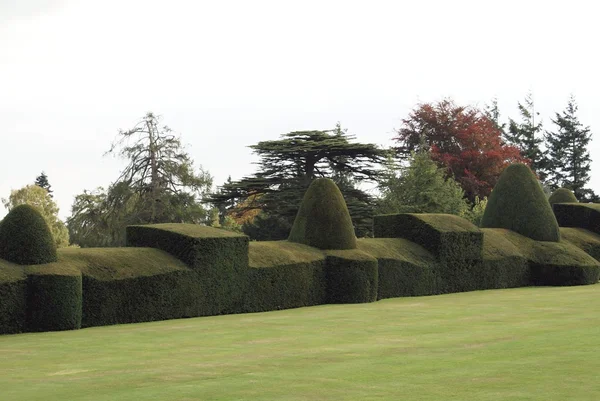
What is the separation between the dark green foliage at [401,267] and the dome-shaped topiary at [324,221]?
85 centimetres

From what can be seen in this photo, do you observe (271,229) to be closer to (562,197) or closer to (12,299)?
(562,197)

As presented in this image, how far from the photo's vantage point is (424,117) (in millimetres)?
58531

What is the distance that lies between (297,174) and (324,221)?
80.4 feet

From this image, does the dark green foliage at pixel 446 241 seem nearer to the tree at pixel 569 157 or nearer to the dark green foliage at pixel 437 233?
the dark green foliage at pixel 437 233

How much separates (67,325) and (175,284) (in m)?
2.92

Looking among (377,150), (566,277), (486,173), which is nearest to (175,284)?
(566,277)

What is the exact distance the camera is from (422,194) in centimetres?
4491

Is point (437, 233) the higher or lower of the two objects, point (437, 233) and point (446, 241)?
the higher

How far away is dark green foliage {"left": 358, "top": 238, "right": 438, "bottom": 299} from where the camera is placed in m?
24.5

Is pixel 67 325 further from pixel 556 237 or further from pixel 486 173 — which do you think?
pixel 486 173

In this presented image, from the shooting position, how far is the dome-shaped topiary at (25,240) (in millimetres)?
17281

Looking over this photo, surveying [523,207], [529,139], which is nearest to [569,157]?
[529,139]

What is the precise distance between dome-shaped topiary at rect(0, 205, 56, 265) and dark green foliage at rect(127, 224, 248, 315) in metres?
3.40

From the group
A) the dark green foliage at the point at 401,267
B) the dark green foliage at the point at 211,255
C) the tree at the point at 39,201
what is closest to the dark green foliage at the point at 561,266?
the dark green foliage at the point at 401,267
